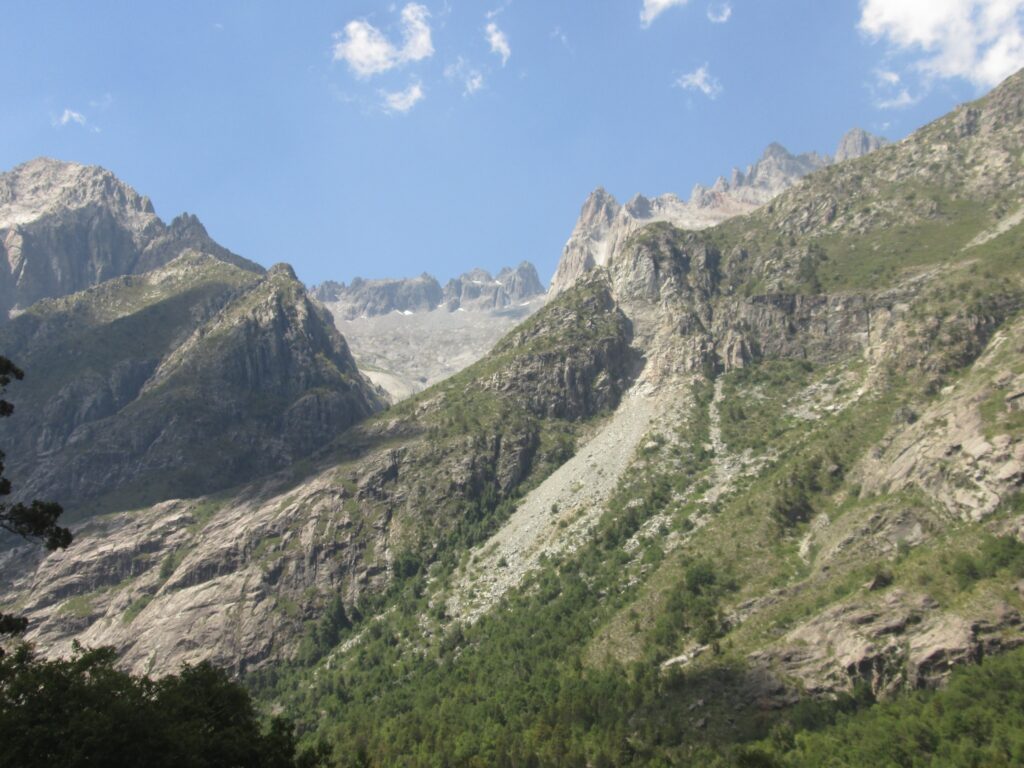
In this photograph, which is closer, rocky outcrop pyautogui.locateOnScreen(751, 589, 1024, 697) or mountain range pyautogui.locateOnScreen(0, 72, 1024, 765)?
rocky outcrop pyautogui.locateOnScreen(751, 589, 1024, 697)

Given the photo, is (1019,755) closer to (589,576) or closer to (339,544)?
(589,576)

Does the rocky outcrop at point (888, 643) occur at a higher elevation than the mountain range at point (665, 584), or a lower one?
lower

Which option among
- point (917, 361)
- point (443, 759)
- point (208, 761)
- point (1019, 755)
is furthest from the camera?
point (917, 361)

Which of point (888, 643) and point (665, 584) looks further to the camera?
point (665, 584)

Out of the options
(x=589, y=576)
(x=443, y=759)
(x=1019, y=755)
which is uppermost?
(x=589, y=576)

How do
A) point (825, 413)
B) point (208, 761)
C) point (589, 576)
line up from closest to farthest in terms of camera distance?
point (208, 761)
point (589, 576)
point (825, 413)

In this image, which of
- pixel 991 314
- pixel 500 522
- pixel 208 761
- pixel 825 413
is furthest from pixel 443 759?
pixel 991 314

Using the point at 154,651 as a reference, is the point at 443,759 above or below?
below

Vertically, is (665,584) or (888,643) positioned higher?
(665,584)

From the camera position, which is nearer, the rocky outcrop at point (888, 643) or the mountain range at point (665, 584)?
the rocky outcrop at point (888, 643)

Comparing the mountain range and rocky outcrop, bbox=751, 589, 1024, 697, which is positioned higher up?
the mountain range

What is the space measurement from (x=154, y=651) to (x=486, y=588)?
76.2m

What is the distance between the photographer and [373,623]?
16700 cm

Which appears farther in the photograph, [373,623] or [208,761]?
[373,623]
